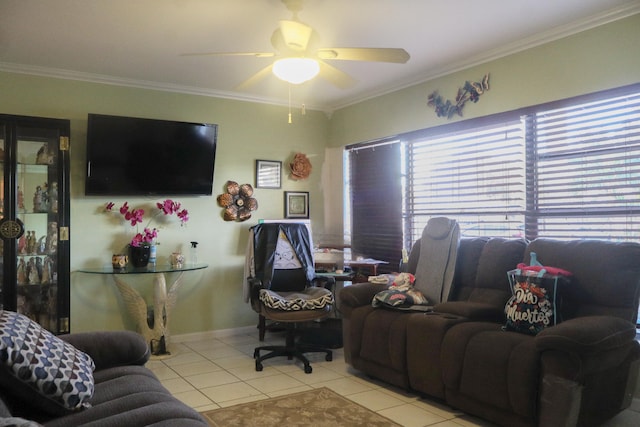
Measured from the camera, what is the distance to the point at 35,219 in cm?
406

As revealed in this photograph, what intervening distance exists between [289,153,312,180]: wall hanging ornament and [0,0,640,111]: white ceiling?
1157mm

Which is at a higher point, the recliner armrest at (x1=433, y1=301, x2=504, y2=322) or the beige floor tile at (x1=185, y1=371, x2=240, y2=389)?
the recliner armrest at (x1=433, y1=301, x2=504, y2=322)

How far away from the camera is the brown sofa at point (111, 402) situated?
170 cm

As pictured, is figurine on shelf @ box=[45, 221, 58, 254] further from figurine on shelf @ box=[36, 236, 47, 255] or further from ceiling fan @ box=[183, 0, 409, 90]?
ceiling fan @ box=[183, 0, 409, 90]

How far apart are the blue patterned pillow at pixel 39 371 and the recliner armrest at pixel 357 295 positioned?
206cm

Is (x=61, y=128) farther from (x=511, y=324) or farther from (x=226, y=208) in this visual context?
(x=511, y=324)

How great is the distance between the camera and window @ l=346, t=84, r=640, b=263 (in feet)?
10.4

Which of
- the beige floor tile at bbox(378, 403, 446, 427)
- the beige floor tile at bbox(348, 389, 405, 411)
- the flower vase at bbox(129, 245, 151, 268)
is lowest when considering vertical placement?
the beige floor tile at bbox(348, 389, 405, 411)

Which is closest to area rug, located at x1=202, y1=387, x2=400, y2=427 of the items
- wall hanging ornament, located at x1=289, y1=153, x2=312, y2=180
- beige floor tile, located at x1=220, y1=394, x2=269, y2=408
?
beige floor tile, located at x1=220, y1=394, x2=269, y2=408

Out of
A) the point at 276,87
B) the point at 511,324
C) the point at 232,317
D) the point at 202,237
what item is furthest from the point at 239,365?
the point at 276,87

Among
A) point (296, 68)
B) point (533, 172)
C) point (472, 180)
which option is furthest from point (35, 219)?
point (533, 172)

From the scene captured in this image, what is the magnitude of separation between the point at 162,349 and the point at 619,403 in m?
3.46

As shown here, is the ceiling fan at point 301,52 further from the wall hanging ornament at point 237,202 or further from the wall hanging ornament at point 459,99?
the wall hanging ornament at point 237,202

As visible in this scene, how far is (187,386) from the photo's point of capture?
354 centimetres
